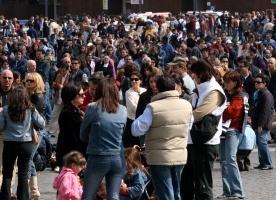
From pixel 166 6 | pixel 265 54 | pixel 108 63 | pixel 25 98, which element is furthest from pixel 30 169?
pixel 166 6

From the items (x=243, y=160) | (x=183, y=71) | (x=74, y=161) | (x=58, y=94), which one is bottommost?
(x=243, y=160)

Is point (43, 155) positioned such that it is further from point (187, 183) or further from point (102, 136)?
point (102, 136)

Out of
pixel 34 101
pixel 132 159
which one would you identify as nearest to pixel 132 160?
pixel 132 159

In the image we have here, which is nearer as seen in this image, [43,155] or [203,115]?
[203,115]

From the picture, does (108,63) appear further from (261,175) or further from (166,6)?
(166,6)

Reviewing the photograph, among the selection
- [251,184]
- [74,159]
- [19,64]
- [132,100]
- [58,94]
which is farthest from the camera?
[19,64]

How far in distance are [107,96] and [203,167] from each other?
1724 mm

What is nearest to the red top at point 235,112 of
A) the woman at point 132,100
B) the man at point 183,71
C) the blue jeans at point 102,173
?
the man at point 183,71

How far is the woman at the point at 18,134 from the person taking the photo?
10938 mm

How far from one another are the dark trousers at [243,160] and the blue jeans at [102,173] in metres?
5.12

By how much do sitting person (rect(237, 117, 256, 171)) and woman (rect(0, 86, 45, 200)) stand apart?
420 centimetres

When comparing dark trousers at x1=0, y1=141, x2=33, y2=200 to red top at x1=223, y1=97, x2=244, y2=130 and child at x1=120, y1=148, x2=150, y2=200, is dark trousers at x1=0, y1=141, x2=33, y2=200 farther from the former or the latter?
red top at x1=223, y1=97, x2=244, y2=130

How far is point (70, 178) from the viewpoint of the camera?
395 inches

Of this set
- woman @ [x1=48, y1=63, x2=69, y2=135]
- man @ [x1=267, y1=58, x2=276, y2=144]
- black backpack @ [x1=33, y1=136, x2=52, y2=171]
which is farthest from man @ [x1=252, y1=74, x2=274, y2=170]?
woman @ [x1=48, y1=63, x2=69, y2=135]
